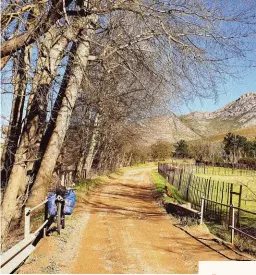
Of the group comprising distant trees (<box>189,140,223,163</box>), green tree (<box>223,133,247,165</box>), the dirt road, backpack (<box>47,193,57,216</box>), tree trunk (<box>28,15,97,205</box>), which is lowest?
the dirt road

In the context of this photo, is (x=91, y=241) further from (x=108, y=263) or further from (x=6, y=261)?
(x=6, y=261)

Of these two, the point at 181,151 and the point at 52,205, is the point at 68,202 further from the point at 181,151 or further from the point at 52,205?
the point at 181,151

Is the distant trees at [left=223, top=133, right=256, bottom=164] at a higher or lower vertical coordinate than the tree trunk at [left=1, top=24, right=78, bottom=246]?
higher

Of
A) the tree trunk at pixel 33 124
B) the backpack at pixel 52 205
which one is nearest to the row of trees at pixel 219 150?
the tree trunk at pixel 33 124

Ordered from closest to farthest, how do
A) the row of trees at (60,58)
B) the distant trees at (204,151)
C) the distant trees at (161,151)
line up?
the row of trees at (60,58)
the distant trees at (161,151)
the distant trees at (204,151)

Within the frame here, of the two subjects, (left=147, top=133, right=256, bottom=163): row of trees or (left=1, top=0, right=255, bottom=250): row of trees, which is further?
(left=147, top=133, right=256, bottom=163): row of trees

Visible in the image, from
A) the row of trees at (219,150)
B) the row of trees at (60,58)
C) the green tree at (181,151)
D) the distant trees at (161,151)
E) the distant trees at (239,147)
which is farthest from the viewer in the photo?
the green tree at (181,151)

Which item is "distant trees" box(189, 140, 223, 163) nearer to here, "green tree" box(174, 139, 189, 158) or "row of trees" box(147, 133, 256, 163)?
"row of trees" box(147, 133, 256, 163)

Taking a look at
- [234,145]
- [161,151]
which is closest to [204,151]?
[234,145]

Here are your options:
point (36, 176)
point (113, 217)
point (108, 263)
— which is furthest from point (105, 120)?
point (108, 263)

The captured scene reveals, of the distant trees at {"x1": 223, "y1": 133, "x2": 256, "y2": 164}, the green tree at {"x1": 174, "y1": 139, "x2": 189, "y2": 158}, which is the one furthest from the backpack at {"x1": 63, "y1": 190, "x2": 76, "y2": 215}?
the distant trees at {"x1": 223, "y1": 133, "x2": 256, "y2": 164}

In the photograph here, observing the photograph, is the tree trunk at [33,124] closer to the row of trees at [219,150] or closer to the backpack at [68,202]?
the backpack at [68,202]

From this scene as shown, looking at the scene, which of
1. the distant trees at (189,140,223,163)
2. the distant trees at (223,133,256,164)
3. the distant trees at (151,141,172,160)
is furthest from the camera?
the distant trees at (223,133,256,164)

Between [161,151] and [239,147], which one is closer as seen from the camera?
[161,151]
